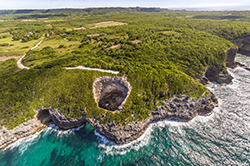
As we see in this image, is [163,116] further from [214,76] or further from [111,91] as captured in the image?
[214,76]

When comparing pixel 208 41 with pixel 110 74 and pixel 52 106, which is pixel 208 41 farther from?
pixel 52 106

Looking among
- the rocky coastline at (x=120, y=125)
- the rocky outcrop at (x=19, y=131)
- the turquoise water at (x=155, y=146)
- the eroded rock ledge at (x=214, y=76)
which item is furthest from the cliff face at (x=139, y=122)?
the eroded rock ledge at (x=214, y=76)

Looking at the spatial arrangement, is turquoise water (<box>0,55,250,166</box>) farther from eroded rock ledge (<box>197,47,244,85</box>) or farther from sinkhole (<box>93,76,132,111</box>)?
eroded rock ledge (<box>197,47,244,85</box>)

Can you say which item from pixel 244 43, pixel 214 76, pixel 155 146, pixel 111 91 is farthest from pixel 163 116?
pixel 244 43

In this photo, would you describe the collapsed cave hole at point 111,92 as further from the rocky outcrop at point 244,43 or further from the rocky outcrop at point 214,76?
the rocky outcrop at point 244,43

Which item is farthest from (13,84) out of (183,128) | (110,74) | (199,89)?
(199,89)

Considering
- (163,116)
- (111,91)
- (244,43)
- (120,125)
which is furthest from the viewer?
(244,43)
